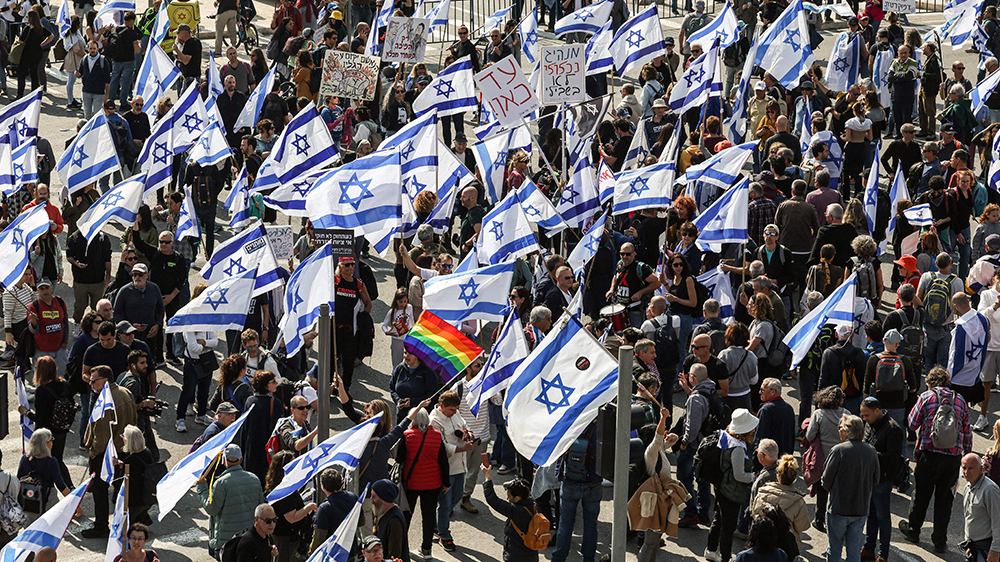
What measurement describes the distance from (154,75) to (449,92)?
16.8 feet

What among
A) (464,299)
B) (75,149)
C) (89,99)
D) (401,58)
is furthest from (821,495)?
(89,99)

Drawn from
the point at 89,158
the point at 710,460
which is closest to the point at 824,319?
the point at 710,460

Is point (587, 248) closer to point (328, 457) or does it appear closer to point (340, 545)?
point (328, 457)

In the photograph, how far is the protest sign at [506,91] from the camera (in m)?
22.3

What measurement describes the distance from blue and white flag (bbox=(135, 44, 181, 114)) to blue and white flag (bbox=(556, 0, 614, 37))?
742 centimetres

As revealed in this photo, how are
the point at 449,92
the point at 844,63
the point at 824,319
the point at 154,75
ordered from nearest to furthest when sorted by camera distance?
the point at 824,319 < the point at 449,92 < the point at 154,75 < the point at 844,63

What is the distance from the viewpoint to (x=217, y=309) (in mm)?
16422

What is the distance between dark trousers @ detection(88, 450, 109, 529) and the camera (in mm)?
15164

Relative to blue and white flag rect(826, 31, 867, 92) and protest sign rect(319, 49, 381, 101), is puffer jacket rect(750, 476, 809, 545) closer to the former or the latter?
blue and white flag rect(826, 31, 867, 92)

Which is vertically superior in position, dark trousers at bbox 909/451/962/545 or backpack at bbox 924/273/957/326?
backpack at bbox 924/273/957/326

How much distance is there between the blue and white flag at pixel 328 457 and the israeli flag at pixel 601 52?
13559 mm

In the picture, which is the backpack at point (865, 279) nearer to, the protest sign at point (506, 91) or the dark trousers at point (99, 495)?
the protest sign at point (506, 91)

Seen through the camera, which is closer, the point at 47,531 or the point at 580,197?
the point at 47,531

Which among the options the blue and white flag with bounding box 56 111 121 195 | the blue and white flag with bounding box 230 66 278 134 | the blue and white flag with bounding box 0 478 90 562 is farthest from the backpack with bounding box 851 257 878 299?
the blue and white flag with bounding box 230 66 278 134
